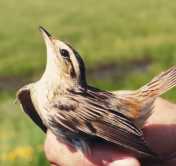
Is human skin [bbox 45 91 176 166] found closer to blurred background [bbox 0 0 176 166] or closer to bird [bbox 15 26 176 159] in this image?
bird [bbox 15 26 176 159]

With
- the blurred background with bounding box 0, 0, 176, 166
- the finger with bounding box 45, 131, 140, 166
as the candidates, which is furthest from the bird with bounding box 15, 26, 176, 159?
the blurred background with bounding box 0, 0, 176, 166

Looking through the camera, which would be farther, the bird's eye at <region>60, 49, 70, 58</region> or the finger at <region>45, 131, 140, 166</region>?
the bird's eye at <region>60, 49, 70, 58</region>

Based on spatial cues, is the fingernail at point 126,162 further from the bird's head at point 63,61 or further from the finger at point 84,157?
the bird's head at point 63,61

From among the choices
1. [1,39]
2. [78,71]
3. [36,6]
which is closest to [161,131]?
[78,71]

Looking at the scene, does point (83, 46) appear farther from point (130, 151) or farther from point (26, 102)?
point (130, 151)

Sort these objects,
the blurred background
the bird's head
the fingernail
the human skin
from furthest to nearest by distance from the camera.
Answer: the blurred background → the bird's head → the human skin → the fingernail

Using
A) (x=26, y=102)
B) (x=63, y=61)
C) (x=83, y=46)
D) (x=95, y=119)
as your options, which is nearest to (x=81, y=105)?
(x=95, y=119)

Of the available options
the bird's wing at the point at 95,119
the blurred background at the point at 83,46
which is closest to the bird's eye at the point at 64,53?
the bird's wing at the point at 95,119

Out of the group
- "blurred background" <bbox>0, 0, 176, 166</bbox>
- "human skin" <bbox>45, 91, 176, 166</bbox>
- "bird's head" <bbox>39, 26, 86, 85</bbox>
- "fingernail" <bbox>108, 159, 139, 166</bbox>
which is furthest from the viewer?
"blurred background" <bbox>0, 0, 176, 166</bbox>
